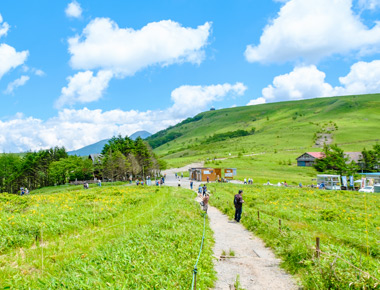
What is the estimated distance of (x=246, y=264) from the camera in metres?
10.4

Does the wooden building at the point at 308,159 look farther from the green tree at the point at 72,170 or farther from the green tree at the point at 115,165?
the green tree at the point at 72,170

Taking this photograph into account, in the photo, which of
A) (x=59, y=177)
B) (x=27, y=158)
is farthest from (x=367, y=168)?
(x=27, y=158)

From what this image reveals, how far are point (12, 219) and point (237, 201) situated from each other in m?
13.3

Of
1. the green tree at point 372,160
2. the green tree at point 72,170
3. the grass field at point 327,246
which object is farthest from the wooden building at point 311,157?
the grass field at point 327,246

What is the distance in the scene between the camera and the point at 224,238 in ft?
47.4

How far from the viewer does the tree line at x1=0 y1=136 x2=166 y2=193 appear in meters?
74.6

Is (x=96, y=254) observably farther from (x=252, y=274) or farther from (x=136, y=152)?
(x=136, y=152)

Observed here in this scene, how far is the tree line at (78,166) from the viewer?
245 feet

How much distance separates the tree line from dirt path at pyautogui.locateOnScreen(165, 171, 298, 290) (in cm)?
6104

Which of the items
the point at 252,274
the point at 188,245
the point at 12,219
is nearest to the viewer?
the point at 252,274

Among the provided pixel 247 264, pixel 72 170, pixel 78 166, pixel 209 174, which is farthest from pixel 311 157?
pixel 247 264

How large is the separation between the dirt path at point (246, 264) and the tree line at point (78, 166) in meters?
61.0

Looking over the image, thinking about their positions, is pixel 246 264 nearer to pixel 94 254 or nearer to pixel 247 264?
pixel 247 264

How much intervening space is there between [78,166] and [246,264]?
261 feet
